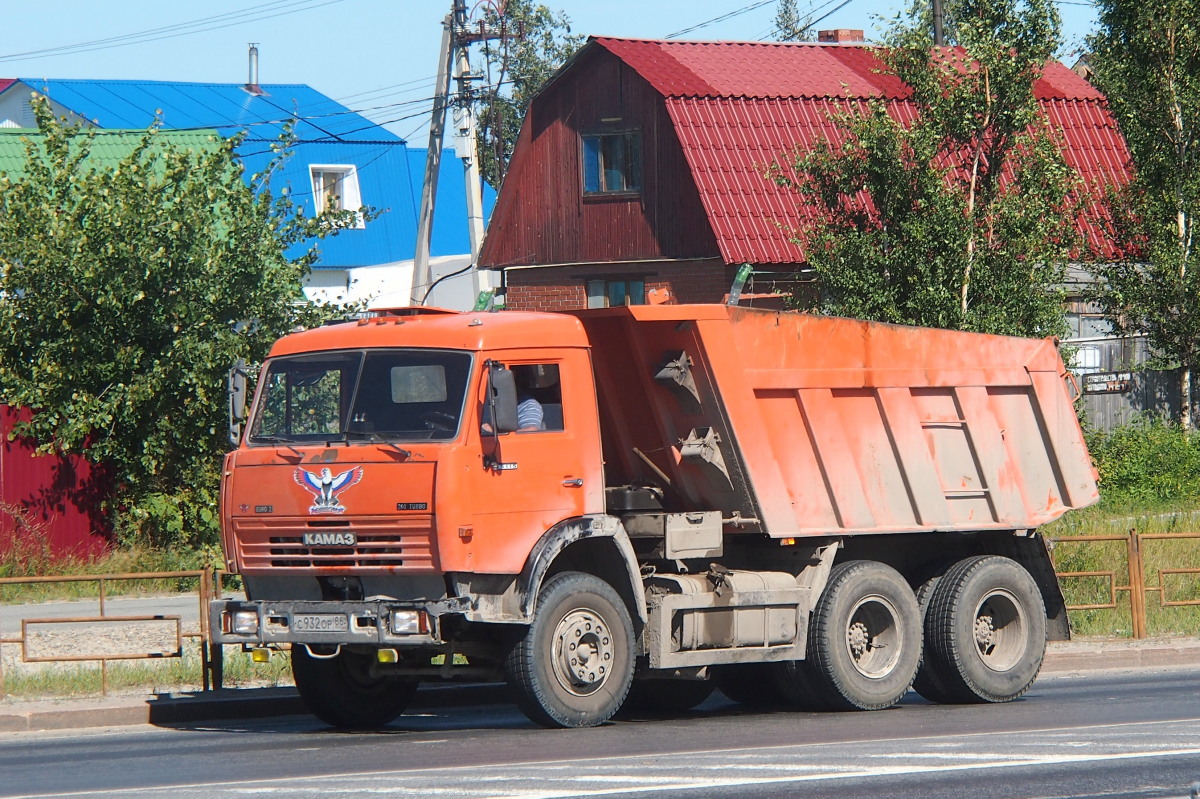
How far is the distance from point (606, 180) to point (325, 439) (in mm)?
25285

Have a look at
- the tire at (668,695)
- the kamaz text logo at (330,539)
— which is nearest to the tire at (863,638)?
the tire at (668,695)

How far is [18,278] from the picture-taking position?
20188 millimetres

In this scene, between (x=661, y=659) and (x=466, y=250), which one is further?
(x=466, y=250)

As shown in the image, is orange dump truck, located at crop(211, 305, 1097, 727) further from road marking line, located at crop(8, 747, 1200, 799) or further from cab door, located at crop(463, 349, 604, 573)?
road marking line, located at crop(8, 747, 1200, 799)

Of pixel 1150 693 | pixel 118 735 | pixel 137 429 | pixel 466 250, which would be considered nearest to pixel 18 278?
pixel 137 429

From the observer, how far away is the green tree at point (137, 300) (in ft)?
66.2

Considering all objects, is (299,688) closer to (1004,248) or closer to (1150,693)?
(1150,693)

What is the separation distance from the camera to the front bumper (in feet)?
34.9

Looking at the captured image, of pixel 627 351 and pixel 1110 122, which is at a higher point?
pixel 1110 122

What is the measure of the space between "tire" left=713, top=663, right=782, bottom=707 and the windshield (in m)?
3.66

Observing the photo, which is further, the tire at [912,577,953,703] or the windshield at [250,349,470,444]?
the tire at [912,577,953,703]

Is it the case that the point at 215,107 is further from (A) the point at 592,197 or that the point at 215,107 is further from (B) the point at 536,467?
(B) the point at 536,467

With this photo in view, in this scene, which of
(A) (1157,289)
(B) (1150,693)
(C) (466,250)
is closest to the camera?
(B) (1150,693)

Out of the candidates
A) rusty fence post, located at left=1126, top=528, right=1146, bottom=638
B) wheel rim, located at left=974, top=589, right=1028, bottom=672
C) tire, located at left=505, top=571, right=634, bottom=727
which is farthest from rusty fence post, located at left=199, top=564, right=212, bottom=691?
rusty fence post, located at left=1126, top=528, right=1146, bottom=638
